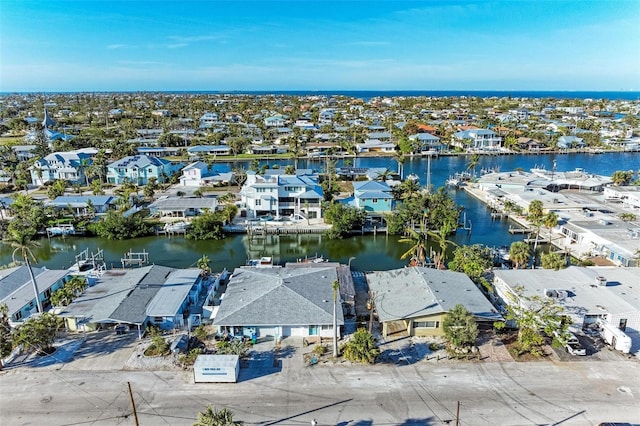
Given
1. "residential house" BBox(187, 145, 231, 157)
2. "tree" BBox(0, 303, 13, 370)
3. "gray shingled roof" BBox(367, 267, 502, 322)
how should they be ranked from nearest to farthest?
"tree" BBox(0, 303, 13, 370)
"gray shingled roof" BBox(367, 267, 502, 322)
"residential house" BBox(187, 145, 231, 157)

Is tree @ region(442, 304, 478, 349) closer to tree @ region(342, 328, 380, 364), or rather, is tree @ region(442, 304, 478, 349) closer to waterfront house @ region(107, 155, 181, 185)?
tree @ region(342, 328, 380, 364)

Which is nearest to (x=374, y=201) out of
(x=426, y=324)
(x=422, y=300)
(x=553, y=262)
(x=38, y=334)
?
(x=553, y=262)

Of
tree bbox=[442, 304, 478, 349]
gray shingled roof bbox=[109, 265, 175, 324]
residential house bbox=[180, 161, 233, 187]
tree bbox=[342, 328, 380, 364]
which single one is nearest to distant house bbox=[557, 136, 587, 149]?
residential house bbox=[180, 161, 233, 187]

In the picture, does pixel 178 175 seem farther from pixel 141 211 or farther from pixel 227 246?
pixel 227 246

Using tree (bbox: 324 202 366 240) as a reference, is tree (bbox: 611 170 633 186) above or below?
above

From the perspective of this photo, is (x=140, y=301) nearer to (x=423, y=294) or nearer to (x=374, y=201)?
(x=423, y=294)

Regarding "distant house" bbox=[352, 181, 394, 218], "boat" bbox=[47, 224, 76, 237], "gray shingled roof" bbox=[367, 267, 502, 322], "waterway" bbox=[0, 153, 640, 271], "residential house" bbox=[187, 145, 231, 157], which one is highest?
"residential house" bbox=[187, 145, 231, 157]

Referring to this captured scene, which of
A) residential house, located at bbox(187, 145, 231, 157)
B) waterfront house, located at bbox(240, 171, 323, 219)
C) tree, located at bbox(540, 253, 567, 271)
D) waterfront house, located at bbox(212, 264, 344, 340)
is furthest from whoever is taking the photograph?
residential house, located at bbox(187, 145, 231, 157)
